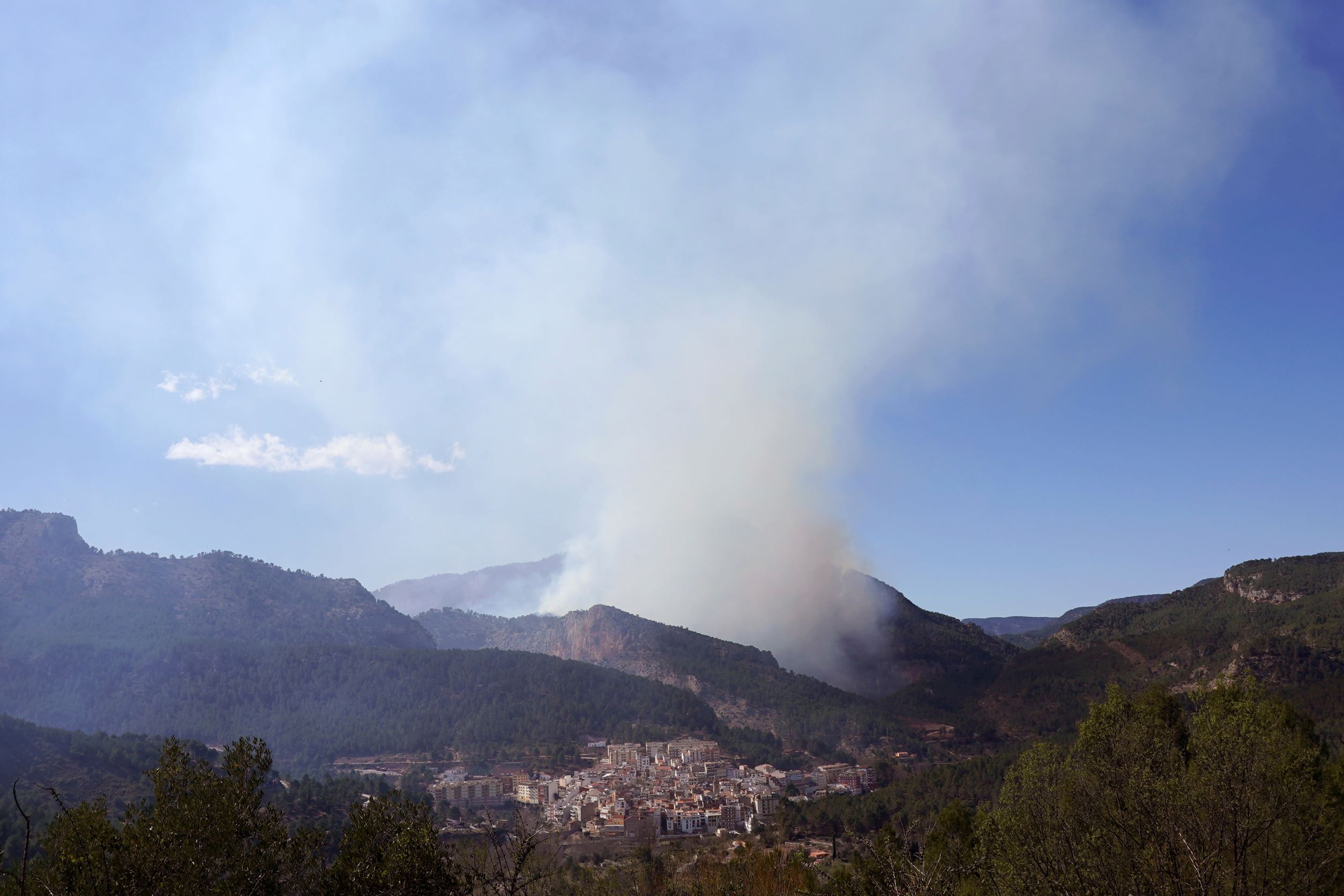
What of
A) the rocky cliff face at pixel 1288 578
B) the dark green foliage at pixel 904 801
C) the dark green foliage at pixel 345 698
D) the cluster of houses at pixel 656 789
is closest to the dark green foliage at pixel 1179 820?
the dark green foliage at pixel 904 801

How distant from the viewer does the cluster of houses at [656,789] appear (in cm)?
9156

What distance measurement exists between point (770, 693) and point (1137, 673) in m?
79.9

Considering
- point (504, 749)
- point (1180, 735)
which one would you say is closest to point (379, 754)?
point (504, 749)

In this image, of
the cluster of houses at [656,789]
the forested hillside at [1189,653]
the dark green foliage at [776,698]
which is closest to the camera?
the forested hillside at [1189,653]

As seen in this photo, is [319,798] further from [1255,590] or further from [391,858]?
[1255,590]

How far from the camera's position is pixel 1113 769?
20.1 m

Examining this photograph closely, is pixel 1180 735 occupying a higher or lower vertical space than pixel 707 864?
higher

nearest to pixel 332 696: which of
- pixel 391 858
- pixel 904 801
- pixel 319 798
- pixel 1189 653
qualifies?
pixel 319 798

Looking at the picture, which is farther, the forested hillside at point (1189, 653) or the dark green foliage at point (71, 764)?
the forested hillside at point (1189, 653)

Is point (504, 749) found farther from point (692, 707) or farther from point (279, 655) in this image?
point (279, 655)

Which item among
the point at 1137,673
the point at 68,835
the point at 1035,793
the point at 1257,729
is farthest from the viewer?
the point at 1137,673

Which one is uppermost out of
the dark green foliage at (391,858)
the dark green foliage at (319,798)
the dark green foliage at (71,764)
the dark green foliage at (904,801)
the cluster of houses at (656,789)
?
the dark green foliage at (391,858)

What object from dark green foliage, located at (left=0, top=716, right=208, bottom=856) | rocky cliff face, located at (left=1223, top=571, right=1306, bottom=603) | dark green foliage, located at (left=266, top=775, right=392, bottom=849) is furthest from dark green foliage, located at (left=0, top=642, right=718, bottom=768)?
rocky cliff face, located at (left=1223, top=571, right=1306, bottom=603)

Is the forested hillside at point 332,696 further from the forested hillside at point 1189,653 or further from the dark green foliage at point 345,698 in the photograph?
the forested hillside at point 1189,653
